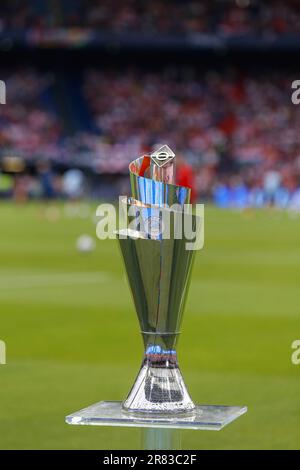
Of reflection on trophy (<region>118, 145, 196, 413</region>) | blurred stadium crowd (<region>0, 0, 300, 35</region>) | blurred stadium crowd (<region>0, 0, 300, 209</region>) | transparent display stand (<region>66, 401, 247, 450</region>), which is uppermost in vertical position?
blurred stadium crowd (<region>0, 0, 300, 35</region>)

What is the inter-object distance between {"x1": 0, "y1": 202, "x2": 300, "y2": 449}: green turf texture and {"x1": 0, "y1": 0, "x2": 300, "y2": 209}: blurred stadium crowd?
96.1ft

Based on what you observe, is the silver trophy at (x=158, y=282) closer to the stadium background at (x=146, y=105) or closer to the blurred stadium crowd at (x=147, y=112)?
the stadium background at (x=146, y=105)

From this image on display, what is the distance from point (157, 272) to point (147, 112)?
45.7 metres

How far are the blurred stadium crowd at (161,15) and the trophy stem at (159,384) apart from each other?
44.3 m

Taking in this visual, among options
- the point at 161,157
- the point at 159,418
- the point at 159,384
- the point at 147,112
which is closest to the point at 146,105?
the point at 147,112

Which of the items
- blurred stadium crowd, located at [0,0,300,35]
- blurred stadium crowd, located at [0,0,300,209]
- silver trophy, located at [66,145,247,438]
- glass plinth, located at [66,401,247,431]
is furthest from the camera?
blurred stadium crowd, located at [0,0,300,35]

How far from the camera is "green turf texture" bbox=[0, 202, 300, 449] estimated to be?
470cm

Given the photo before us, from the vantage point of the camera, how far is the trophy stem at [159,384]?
3912mm

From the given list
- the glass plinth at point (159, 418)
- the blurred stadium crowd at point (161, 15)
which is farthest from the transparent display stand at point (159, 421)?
the blurred stadium crowd at point (161, 15)

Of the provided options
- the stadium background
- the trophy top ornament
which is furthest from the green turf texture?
the stadium background

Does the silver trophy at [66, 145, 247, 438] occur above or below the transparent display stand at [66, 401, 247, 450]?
above

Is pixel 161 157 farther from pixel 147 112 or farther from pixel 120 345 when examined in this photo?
pixel 147 112

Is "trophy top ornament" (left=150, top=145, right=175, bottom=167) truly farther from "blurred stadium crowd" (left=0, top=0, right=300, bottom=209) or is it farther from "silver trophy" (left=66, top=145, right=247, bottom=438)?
"blurred stadium crowd" (left=0, top=0, right=300, bottom=209)
